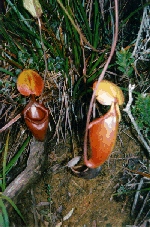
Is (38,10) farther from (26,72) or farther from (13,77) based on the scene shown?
(13,77)

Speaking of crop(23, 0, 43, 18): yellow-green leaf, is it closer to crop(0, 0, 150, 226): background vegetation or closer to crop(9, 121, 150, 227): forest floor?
crop(0, 0, 150, 226): background vegetation

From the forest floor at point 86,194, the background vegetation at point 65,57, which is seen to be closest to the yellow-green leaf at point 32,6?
the background vegetation at point 65,57

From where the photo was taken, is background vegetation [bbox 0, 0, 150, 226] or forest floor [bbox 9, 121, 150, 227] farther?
background vegetation [bbox 0, 0, 150, 226]

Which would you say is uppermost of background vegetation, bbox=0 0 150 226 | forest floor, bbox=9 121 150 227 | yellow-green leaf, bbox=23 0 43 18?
yellow-green leaf, bbox=23 0 43 18

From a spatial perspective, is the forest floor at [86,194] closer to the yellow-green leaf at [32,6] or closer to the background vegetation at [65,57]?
the background vegetation at [65,57]

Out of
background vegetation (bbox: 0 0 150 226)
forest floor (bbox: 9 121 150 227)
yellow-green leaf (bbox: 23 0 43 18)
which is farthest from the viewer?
background vegetation (bbox: 0 0 150 226)

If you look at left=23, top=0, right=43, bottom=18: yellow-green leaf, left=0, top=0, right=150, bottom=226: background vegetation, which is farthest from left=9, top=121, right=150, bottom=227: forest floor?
left=23, top=0, right=43, bottom=18: yellow-green leaf

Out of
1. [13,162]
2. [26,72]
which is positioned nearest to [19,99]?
[26,72]

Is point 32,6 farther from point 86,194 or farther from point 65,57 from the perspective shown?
point 86,194

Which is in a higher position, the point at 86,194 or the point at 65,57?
the point at 65,57

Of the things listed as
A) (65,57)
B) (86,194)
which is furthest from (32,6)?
(86,194)

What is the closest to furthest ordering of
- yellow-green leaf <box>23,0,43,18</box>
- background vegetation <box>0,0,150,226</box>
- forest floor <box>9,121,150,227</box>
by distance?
yellow-green leaf <box>23,0,43,18</box> → forest floor <box>9,121,150,227</box> → background vegetation <box>0,0,150,226</box>

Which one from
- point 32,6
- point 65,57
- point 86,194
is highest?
point 32,6
